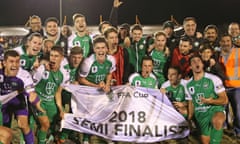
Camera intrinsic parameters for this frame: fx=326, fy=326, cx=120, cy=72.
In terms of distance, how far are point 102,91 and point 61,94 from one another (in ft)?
1.34

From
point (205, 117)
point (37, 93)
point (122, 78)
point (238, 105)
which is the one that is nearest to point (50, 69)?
point (37, 93)

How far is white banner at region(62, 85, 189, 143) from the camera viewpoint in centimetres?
324

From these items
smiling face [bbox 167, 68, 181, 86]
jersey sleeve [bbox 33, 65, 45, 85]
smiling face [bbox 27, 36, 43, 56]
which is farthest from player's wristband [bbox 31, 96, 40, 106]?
smiling face [bbox 167, 68, 181, 86]

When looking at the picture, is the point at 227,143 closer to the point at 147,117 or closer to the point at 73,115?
the point at 147,117

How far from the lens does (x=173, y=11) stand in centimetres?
321

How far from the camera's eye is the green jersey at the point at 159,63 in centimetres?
323

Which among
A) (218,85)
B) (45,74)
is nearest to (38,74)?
(45,74)

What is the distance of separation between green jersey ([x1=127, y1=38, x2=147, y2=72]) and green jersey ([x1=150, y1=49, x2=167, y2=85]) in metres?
0.10

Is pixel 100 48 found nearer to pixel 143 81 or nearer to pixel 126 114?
pixel 143 81

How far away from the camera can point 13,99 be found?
126 inches

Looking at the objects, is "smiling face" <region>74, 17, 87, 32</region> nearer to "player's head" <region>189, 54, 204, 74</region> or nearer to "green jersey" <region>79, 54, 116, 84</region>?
"green jersey" <region>79, 54, 116, 84</region>

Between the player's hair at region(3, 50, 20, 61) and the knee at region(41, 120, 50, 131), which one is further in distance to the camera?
the knee at region(41, 120, 50, 131)

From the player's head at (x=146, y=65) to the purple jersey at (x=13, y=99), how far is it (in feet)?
3.94

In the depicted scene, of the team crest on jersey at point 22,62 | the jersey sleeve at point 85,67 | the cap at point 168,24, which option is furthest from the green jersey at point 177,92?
the team crest on jersey at point 22,62
